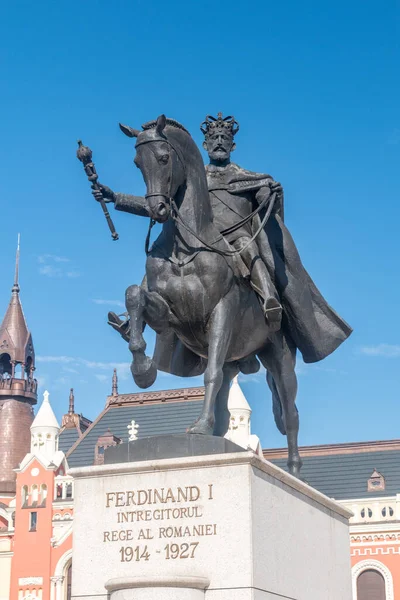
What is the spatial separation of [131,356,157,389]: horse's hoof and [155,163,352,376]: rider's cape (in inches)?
27.4

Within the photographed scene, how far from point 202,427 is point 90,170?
7.19ft

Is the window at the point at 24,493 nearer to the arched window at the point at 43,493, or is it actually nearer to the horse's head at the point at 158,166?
the arched window at the point at 43,493

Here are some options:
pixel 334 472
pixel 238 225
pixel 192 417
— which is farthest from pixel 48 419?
pixel 238 225

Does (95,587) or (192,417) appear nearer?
(95,587)

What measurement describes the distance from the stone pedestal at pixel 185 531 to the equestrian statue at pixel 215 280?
0.52 m

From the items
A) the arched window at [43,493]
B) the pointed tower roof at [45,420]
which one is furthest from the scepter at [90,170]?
the pointed tower roof at [45,420]

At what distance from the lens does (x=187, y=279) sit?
7602mm

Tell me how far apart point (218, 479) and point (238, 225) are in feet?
7.32

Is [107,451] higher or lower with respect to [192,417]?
lower

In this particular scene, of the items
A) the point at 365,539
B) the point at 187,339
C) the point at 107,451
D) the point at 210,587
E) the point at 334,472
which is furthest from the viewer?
the point at 334,472

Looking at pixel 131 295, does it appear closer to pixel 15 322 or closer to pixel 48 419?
pixel 48 419

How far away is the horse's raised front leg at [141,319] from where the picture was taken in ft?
24.3

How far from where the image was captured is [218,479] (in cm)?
683

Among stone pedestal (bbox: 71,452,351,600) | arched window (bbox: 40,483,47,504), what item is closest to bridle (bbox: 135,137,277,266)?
stone pedestal (bbox: 71,452,351,600)
